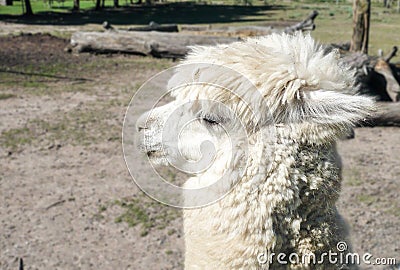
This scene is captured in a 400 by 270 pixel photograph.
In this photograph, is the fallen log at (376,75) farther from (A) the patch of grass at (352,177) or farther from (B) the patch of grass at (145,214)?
(B) the patch of grass at (145,214)

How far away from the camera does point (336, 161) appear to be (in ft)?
5.96

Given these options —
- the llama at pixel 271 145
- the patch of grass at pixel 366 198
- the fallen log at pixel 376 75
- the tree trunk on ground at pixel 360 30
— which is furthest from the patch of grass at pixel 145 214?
the tree trunk on ground at pixel 360 30

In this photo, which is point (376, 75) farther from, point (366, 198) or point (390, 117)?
point (366, 198)

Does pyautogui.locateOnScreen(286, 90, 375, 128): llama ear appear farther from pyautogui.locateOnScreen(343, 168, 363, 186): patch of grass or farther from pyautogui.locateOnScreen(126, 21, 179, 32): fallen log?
pyautogui.locateOnScreen(126, 21, 179, 32): fallen log

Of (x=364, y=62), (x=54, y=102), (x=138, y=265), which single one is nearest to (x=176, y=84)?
(x=138, y=265)

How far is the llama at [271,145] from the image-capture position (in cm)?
166

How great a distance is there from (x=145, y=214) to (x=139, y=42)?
10869 millimetres

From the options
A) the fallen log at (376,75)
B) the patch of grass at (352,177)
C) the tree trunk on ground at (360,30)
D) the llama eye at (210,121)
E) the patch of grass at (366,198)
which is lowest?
the patch of grass at (352,177)

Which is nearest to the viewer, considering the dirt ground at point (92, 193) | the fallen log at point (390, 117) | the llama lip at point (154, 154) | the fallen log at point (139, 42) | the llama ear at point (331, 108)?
the llama ear at point (331, 108)

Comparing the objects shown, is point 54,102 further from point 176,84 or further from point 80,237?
point 176,84

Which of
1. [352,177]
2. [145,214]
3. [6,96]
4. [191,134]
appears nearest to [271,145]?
[191,134]

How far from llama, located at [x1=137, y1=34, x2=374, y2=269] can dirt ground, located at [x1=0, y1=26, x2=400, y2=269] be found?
75 cm

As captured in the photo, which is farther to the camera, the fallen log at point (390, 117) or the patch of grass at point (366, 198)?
Answer: the fallen log at point (390, 117)

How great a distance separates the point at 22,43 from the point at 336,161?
16630 millimetres
